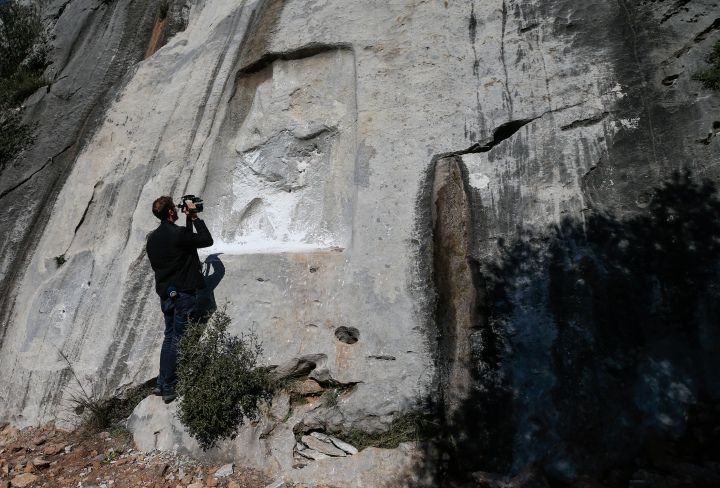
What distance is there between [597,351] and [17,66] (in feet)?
29.8

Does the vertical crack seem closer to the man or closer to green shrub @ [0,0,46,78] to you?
the man

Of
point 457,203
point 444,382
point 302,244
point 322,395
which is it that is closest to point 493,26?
point 457,203

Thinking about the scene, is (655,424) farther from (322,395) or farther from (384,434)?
(322,395)

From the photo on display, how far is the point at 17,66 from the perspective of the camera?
28.3ft

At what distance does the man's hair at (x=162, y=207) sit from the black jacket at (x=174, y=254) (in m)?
0.11

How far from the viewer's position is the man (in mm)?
4820

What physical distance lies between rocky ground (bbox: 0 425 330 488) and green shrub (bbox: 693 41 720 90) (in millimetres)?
4738

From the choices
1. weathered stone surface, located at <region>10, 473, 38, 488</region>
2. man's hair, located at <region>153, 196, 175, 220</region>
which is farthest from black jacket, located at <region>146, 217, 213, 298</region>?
weathered stone surface, located at <region>10, 473, 38, 488</region>

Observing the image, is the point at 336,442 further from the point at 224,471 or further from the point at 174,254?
the point at 174,254

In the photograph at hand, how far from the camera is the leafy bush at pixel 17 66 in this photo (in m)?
7.43

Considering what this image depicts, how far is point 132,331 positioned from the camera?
5438 millimetres

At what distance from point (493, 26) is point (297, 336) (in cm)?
388

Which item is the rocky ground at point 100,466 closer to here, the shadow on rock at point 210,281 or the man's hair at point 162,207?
the shadow on rock at point 210,281

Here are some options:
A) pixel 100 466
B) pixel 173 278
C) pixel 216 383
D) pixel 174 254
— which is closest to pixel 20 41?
pixel 174 254
